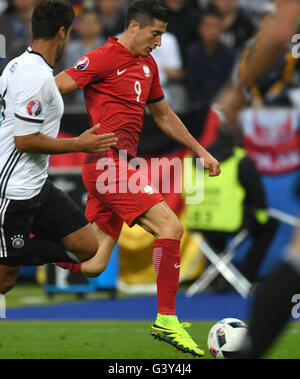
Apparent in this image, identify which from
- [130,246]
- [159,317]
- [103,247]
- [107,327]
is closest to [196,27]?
[130,246]

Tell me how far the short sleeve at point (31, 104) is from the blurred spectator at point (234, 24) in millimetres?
7255

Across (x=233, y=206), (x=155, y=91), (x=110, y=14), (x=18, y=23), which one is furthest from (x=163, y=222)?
(x=110, y=14)

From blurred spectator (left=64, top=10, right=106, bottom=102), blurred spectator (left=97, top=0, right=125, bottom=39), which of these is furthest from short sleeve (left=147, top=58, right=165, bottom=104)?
blurred spectator (left=97, top=0, right=125, bottom=39)

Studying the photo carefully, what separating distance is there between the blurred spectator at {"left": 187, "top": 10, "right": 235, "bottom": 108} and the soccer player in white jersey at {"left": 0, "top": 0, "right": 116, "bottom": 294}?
5740 millimetres

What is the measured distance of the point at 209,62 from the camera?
11.5 meters

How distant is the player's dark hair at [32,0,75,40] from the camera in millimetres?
5426

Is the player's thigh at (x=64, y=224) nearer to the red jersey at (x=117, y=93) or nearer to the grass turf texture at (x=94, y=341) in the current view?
the red jersey at (x=117, y=93)

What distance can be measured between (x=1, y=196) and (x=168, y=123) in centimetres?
169

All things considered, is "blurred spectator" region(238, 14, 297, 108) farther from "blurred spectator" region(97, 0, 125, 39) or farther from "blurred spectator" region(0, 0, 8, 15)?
"blurred spectator" region(0, 0, 8, 15)

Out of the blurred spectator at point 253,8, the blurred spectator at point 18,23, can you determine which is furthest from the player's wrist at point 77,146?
the blurred spectator at point 253,8

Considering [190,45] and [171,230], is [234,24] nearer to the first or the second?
[190,45]

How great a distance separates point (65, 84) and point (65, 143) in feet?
2.43

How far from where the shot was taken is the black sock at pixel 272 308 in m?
3.45
